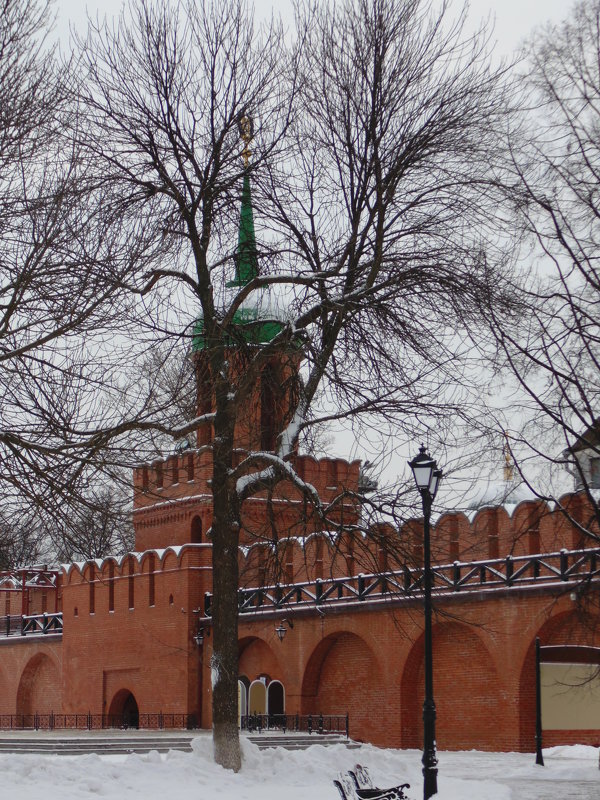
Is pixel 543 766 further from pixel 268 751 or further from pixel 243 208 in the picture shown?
pixel 243 208

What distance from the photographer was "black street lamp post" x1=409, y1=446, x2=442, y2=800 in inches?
570

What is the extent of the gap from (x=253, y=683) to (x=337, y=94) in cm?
1901

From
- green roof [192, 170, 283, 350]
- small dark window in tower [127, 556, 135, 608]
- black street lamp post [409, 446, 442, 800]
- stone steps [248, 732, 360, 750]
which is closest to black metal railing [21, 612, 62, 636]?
small dark window in tower [127, 556, 135, 608]

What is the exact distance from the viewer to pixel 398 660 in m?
27.2

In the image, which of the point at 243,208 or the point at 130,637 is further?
the point at 130,637

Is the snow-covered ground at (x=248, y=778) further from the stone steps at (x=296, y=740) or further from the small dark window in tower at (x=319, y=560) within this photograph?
the small dark window in tower at (x=319, y=560)

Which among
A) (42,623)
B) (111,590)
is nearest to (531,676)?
(111,590)

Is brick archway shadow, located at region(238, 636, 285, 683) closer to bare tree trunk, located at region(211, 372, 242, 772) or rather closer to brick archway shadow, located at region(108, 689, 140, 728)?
brick archway shadow, located at region(108, 689, 140, 728)

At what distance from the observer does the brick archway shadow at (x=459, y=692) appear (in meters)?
25.4

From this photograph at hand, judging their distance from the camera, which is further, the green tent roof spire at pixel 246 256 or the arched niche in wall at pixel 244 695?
the arched niche in wall at pixel 244 695

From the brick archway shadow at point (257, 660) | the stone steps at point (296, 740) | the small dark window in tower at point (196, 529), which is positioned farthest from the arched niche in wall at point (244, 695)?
the stone steps at point (296, 740)

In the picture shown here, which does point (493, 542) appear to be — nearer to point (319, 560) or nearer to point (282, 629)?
point (319, 560)

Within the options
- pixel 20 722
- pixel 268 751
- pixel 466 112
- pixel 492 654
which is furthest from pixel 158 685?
pixel 466 112

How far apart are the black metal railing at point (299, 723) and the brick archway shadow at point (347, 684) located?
35 cm
